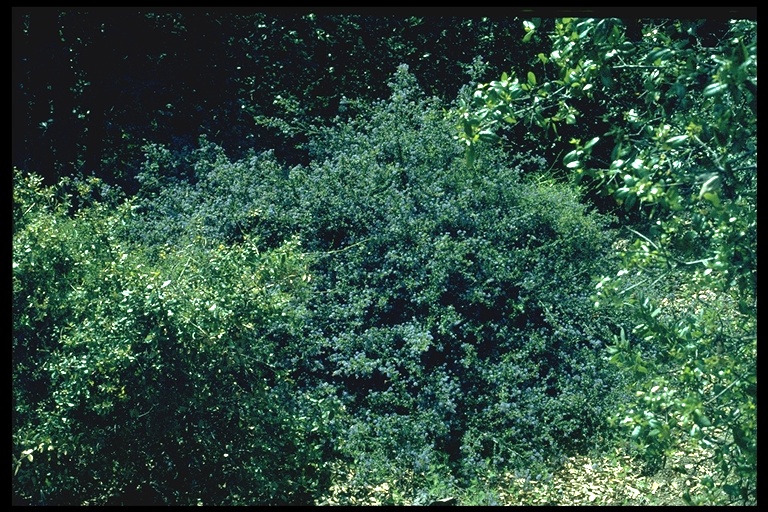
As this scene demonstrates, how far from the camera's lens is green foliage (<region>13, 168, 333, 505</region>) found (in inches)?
150

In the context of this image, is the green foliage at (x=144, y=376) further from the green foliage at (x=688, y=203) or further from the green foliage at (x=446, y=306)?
the green foliage at (x=688, y=203)

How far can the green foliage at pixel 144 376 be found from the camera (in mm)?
3822

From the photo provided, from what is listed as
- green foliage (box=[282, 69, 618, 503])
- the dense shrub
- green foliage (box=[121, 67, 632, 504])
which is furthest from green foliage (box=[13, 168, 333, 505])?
green foliage (box=[282, 69, 618, 503])

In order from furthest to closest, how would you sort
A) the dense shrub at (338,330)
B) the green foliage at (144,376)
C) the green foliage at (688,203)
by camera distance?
1. the dense shrub at (338,330)
2. the green foliage at (144,376)
3. the green foliage at (688,203)

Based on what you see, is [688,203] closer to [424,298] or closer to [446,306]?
[424,298]

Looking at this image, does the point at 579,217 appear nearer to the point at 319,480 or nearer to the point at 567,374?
the point at 567,374

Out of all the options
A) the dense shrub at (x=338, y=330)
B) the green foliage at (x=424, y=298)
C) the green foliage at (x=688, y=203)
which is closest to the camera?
the green foliage at (x=688, y=203)

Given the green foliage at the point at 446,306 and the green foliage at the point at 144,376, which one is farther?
the green foliage at the point at 446,306

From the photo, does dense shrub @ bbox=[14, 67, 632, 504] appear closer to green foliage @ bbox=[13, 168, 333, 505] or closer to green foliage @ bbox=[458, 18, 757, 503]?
green foliage @ bbox=[13, 168, 333, 505]

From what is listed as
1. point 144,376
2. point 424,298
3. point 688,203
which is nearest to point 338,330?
point 424,298

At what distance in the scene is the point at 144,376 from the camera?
3969 mm

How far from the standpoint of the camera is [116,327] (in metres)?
3.78

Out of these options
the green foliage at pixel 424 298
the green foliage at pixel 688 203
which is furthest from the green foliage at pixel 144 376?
the green foliage at pixel 688 203

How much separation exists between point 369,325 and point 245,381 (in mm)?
1034
